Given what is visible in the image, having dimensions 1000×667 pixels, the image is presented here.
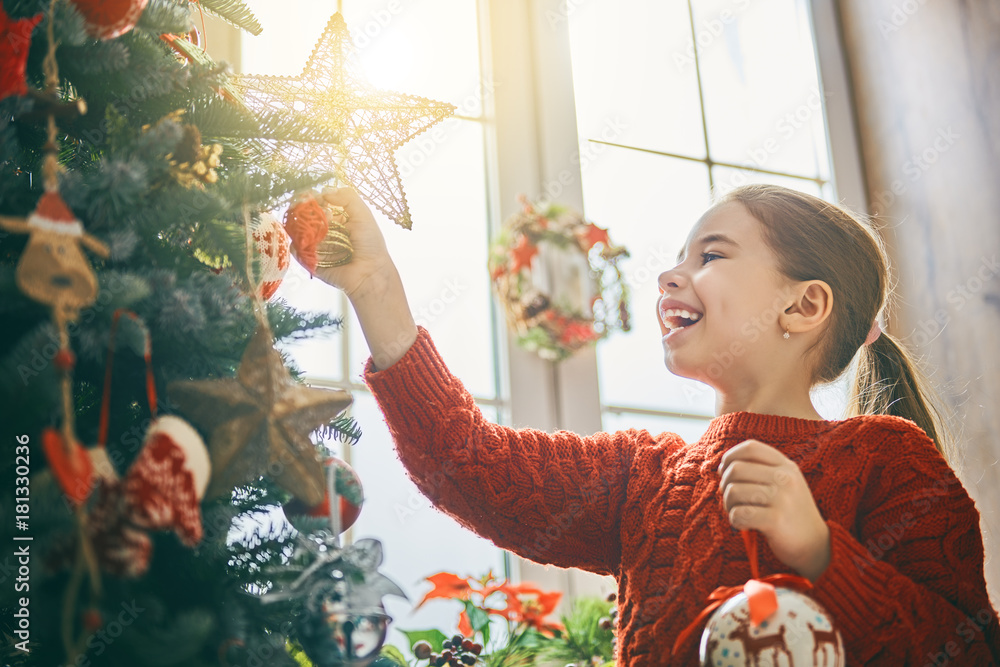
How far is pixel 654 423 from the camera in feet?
6.47

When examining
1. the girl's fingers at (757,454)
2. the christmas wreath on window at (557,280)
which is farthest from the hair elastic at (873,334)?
the christmas wreath on window at (557,280)

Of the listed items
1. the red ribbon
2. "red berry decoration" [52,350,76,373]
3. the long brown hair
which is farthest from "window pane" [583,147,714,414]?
"red berry decoration" [52,350,76,373]

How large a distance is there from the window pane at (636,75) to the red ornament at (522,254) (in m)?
0.44

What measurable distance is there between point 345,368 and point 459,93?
2.30 ft

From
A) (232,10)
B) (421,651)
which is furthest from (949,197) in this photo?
(232,10)

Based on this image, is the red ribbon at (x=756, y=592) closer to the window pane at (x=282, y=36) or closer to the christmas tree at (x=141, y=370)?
the christmas tree at (x=141, y=370)

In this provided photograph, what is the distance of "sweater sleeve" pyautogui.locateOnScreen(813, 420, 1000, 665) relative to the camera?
0.87 metres

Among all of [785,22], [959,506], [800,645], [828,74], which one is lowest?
[800,645]

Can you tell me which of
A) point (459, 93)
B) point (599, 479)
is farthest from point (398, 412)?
point (459, 93)

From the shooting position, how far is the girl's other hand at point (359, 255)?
0.95 metres

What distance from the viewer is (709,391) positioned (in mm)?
2066

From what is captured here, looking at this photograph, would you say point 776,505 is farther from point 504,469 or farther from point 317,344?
point 317,344

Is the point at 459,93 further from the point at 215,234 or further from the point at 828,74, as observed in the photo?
the point at 215,234

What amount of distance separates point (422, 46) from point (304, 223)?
127cm
